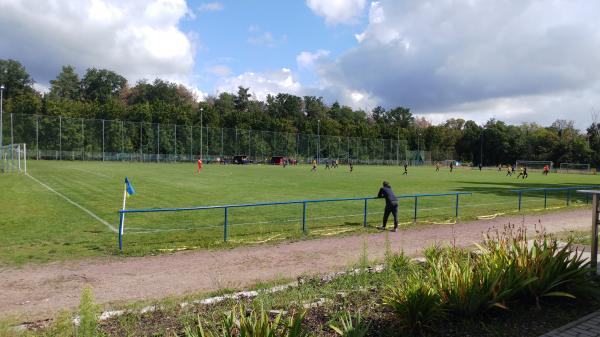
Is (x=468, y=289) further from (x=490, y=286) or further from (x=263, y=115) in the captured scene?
(x=263, y=115)

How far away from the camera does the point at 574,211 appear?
19750mm

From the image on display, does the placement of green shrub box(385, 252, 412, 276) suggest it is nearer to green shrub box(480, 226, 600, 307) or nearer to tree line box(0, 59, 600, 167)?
green shrub box(480, 226, 600, 307)

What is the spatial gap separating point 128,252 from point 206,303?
5291 mm

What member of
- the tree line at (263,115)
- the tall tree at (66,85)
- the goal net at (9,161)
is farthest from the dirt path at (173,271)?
the tall tree at (66,85)

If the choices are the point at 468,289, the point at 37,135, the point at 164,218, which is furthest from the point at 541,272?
the point at 37,135

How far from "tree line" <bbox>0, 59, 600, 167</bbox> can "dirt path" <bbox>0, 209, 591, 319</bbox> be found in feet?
297

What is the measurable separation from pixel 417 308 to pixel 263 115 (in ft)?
365

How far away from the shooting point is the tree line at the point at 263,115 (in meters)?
96.4

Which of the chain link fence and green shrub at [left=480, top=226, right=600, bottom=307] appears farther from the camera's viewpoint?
the chain link fence

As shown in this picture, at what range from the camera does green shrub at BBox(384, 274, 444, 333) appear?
5.03 metres

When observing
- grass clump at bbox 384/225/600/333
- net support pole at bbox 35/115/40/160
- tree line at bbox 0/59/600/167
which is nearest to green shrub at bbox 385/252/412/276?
grass clump at bbox 384/225/600/333

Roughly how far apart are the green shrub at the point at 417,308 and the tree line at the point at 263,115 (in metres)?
97.0

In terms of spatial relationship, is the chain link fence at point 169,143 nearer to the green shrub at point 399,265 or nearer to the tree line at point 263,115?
the tree line at point 263,115

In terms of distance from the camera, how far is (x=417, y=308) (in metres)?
5.05
